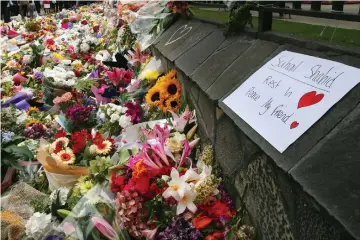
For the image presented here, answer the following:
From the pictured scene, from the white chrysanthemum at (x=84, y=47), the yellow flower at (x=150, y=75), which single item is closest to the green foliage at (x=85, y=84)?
the yellow flower at (x=150, y=75)

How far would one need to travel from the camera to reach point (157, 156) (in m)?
2.12

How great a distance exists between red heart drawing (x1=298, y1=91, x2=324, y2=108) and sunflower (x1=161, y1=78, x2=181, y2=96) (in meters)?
1.69

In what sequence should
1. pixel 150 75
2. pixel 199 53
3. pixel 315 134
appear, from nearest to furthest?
pixel 315 134 → pixel 199 53 → pixel 150 75

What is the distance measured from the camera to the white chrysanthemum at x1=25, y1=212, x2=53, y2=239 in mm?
2229

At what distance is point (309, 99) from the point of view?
138 centimetres

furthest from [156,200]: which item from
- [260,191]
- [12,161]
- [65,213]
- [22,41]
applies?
[22,41]

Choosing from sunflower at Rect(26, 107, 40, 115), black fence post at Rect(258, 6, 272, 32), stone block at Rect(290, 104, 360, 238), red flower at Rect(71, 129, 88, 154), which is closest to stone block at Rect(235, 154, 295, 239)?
stone block at Rect(290, 104, 360, 238)

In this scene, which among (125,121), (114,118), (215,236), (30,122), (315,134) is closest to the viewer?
(315,134)

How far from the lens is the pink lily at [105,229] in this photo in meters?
1.82

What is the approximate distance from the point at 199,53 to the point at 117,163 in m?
0.98

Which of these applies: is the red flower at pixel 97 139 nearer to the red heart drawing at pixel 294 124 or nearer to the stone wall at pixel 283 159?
the stone wall at pixel 283 159

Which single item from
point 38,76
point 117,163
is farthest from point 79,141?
point 38,76

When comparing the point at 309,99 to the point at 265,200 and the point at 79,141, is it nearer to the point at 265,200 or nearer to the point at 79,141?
the point at 265,200

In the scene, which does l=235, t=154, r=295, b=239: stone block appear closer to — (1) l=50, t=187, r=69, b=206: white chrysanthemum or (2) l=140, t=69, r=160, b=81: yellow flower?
(1) l=50, t=187, r=69, b=206: white chrysanthemum
